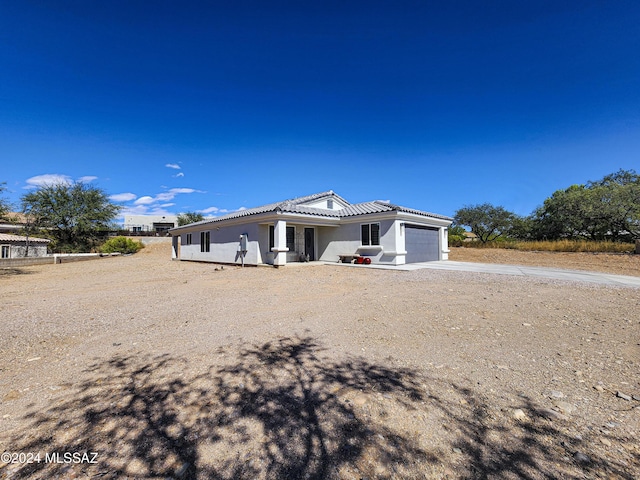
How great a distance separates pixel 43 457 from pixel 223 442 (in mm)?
1218

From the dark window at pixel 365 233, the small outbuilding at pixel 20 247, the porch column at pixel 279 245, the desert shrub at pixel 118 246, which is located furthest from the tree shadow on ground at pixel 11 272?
the dark window at pixel 365 233

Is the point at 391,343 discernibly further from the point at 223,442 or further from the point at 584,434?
the point at 223,442

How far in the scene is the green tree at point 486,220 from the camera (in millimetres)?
35188

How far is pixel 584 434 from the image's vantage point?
88.0 inches

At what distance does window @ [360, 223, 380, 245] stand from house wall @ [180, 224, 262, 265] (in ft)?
17.8

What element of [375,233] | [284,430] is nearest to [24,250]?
[375,233]

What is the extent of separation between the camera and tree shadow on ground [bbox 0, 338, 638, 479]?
1.90 m

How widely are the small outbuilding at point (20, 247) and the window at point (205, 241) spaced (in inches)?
465

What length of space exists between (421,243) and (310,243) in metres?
6.73

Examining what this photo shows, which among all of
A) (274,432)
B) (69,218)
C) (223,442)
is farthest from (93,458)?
(69,218)

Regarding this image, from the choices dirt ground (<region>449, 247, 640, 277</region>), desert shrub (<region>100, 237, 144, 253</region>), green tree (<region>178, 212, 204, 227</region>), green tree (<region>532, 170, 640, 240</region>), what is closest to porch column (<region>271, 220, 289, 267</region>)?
dirt ground (<region>449, 247, 640, 277</region>)

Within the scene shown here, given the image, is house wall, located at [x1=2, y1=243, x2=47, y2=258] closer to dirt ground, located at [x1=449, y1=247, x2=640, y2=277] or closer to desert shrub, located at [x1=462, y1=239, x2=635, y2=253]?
dirt ground, located at [x1=449, y1=247, x2=640, y2=277]

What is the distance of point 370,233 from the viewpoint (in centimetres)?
1606

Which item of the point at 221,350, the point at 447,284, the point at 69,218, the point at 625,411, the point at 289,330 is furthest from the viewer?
the point at 69,218
